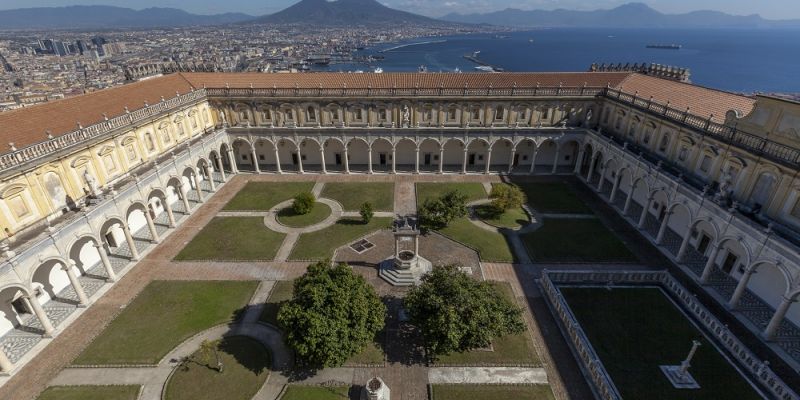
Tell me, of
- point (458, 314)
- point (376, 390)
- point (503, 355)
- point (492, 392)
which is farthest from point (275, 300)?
point (503, 355)

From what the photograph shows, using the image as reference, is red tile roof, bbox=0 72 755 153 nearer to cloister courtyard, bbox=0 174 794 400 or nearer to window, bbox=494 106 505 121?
window, bbox=494 106 505 121

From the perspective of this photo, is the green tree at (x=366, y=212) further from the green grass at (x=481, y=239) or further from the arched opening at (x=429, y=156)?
the arched opening at (x=429, y=156)

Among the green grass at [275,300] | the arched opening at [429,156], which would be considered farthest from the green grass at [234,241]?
the arched opening at [429,156]

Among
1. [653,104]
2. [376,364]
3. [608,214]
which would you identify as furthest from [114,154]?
[653,104]

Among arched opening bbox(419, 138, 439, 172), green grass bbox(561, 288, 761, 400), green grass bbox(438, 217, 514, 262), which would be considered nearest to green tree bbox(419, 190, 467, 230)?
green grass bbox(438, 217, 514, 262)

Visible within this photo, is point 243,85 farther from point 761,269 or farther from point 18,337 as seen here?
point 761,269

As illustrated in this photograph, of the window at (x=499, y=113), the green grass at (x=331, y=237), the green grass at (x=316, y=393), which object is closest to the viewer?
the green grass at (x=316, y=393)

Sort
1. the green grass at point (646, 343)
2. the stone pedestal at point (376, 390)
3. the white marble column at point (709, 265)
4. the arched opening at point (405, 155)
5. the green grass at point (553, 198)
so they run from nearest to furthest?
1. the stone pedestal at point (376, 390)
2. the green grass at point (646, 343)
3. the white marble column at point (709, 265)
4. the green grass at point (553, 198)
5. the arched opening at point (405, 155)
